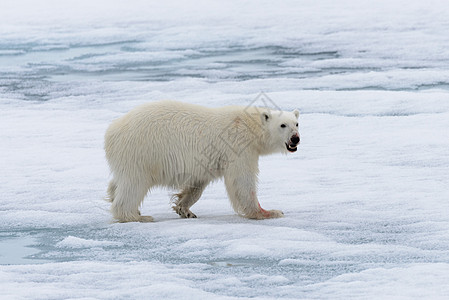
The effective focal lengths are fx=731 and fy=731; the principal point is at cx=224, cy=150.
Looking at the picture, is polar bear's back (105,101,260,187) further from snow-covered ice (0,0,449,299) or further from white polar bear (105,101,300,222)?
snow-covered ice (0,0,449,299)

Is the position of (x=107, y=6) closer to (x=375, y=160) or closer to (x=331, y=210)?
(x=375, y=160)

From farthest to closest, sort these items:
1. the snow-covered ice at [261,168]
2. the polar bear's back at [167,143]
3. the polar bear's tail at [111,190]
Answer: the polar bear's tail at [111,190] < the polar bear's back at [167,143] < the snow-covered ice at [261,168]

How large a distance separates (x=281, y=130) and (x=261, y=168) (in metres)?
1.73

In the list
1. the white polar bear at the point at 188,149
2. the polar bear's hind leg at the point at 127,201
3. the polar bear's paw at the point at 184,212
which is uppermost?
the white polar bear at the point at 188,149

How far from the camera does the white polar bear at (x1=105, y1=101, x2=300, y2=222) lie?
4918 millimetres

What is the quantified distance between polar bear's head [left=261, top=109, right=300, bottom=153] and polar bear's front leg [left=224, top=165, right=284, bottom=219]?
0.26m

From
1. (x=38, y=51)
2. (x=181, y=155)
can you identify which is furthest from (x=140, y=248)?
(x=38, y=51)

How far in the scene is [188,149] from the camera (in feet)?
16.4

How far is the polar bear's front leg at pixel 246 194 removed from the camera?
4977 mm

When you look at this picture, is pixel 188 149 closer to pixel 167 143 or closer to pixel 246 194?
pixel 167 143

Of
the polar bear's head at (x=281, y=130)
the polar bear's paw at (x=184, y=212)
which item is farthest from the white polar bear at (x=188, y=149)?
the polar bear's paw at (x=184, y=212)

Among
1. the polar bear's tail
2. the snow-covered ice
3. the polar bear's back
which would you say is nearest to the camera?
the snow-covered ice

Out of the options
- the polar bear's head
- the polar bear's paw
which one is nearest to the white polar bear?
the polar bear's head

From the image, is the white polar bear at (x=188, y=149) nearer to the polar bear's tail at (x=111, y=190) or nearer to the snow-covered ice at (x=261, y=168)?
the polar bear's tail at (x=111, y=190)
